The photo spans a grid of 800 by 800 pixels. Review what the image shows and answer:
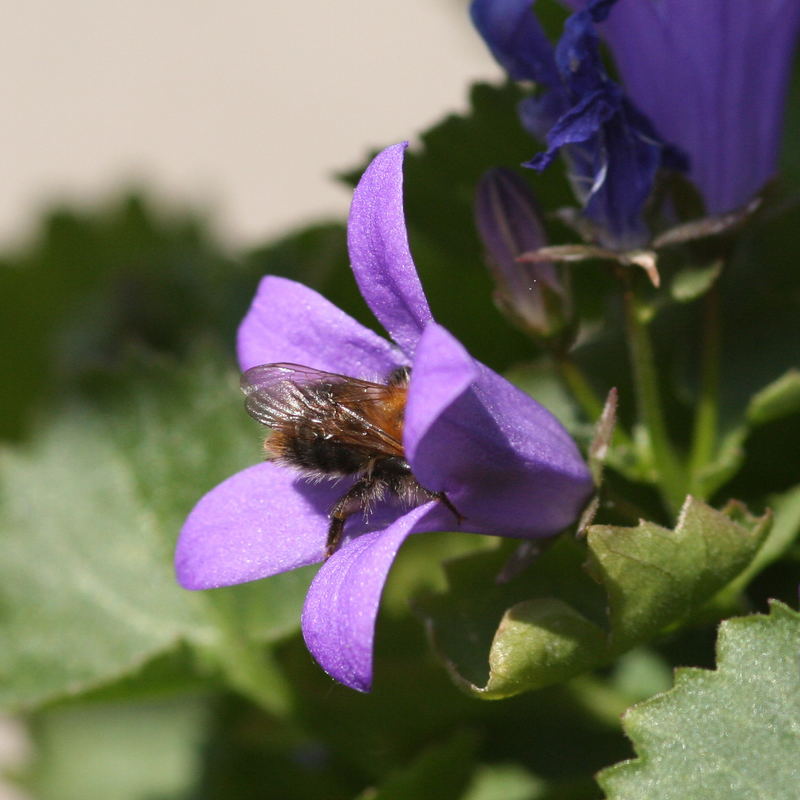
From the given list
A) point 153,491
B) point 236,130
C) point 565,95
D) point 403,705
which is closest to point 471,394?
point 565,95

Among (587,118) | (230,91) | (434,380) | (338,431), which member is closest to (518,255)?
(587,118)

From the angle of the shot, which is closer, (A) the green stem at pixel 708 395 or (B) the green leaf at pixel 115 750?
(A) the green stem at pixel 708 395

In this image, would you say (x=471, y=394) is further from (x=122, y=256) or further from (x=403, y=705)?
(x=122, y=256)

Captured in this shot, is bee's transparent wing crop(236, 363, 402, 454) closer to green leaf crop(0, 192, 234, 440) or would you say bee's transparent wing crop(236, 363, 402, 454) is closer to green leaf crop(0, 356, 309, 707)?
green leaf crop(0, 356, 309, 707)

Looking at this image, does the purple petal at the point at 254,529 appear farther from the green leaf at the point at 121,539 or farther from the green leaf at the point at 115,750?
the green leaf at the point at 115,750

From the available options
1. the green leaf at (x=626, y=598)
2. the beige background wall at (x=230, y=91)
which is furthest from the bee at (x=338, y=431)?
the beige background wall at (x=230, y=91)

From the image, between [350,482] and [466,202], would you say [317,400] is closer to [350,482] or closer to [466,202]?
[350,482]

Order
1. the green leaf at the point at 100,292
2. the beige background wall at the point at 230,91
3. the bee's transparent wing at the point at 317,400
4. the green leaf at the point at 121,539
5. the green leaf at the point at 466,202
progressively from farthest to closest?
the beige background wall at the point at 230,91 < the green leaf at the point at 100,292 < the green leaf at the point at 121,539 < the green leaf at the point at 466,202 < the bee's transparent wing at the point at 317,400
